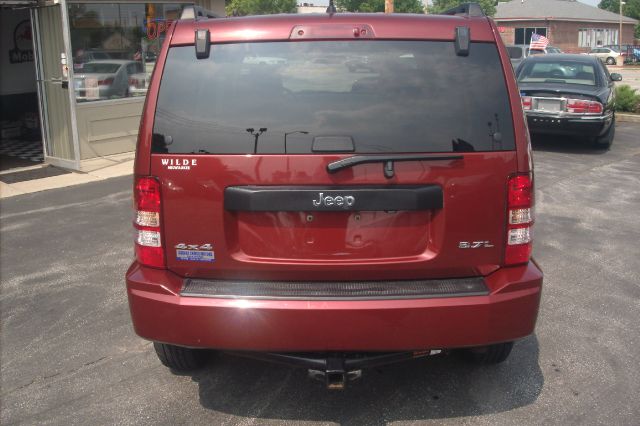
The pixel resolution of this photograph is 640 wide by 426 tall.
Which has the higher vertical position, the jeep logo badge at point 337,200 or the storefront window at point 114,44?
the storefront window at point 114,44

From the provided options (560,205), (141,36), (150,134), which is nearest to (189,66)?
(150,134)

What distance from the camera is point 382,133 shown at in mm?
3023

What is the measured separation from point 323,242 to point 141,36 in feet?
34.2

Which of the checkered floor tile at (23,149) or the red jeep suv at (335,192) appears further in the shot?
the checkered floor tile at (23,149)

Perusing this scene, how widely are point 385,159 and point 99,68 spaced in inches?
385

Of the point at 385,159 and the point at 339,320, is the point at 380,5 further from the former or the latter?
the point at 339,320

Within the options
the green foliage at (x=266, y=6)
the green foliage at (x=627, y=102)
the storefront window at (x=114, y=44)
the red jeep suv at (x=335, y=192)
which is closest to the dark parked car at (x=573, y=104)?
the green foliage at (x=627, y=102)

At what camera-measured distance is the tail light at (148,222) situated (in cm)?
313

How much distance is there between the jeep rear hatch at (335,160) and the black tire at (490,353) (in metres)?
0.80

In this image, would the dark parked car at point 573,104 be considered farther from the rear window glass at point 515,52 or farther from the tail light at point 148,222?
the rear window glass at point 515,52

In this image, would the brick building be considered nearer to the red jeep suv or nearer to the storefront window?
the storefront window

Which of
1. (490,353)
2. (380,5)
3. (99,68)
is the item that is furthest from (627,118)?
(380,5)

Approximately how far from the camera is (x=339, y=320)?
9.80ft

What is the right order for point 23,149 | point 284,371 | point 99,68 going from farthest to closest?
point 23,149 → point 99,68 → point 284,371
